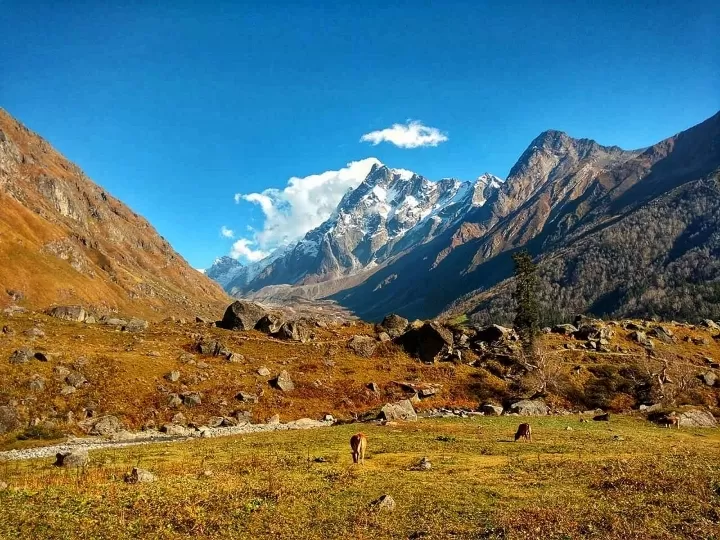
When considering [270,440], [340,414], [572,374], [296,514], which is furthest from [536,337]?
[296,514]

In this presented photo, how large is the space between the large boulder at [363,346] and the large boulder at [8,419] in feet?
159

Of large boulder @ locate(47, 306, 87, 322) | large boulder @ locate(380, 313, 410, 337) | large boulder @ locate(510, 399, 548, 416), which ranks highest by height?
large boulder @ locate(47, 306, 87, 322)

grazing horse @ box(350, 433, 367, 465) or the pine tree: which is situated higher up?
the pine tree

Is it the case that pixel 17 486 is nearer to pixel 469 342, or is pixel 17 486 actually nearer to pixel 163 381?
pixel 163 381

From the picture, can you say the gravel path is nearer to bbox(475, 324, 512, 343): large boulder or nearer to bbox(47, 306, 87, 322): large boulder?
bbox(47, 306, 87, 322): large boulder

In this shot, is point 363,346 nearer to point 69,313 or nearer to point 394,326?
point 394,326

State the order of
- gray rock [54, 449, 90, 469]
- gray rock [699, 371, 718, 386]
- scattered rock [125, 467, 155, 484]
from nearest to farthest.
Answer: scattered rock [125, 467, 155, 484], gray rock [54, 449, 90, 469], gray rock [699, 371, 718, 386]

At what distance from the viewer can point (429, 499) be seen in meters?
22.1

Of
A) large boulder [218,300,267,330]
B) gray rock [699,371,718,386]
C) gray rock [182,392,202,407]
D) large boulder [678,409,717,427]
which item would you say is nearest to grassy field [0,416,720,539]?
large boulder [678,409,717,427]

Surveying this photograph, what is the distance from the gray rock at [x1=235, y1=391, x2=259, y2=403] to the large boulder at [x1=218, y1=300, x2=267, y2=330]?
31.4 m

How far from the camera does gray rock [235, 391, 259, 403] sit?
190 ft

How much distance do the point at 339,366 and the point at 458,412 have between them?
62.1 feet

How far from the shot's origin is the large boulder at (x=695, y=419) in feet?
170

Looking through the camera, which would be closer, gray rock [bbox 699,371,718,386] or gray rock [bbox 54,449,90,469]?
gray rock [bbox 54,449,90,469]
